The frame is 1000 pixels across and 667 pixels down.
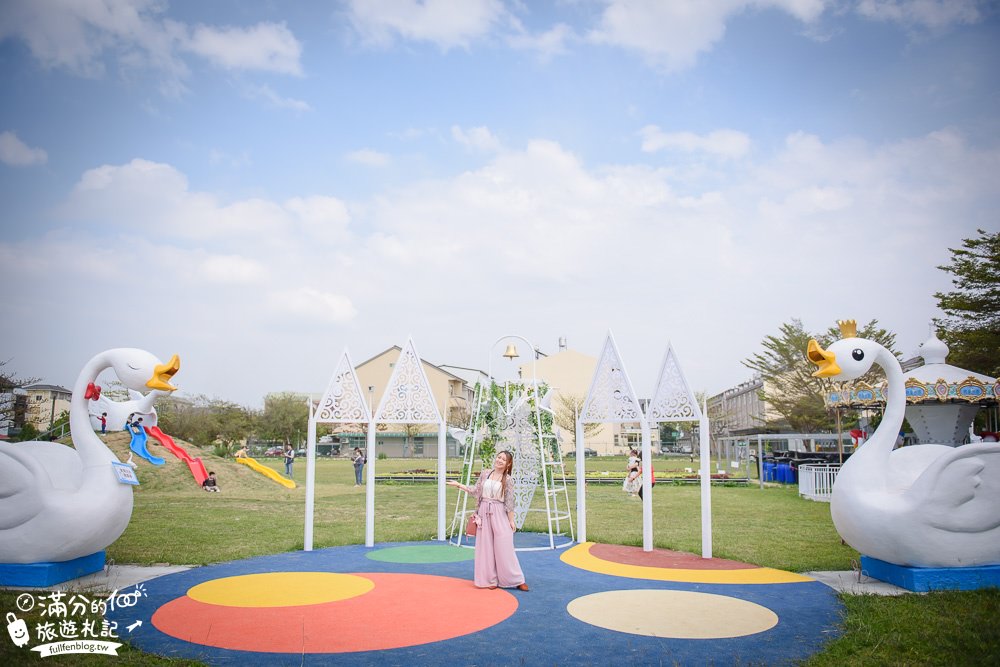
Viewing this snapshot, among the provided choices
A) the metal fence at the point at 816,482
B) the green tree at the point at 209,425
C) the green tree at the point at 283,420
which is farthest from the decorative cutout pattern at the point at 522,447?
the green tree at the point at 283,420

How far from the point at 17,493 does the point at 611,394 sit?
8.39 meters

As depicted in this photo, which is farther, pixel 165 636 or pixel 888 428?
pixel 888 428

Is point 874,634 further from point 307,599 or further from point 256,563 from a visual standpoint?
point 256,563

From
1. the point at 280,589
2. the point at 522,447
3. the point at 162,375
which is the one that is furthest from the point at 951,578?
the point at 162,375

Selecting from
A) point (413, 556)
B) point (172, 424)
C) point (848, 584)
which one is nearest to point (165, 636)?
point (413, 556)

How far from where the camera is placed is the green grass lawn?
5414 millimetres

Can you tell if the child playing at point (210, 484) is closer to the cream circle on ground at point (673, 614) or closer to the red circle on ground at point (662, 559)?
the red circle on ground at point (662, 559)

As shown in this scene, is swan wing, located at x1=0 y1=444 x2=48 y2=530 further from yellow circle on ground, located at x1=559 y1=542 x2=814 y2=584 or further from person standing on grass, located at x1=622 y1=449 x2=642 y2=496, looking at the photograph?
person standing on grass, located at x1=622 y1=449 x2=642 y2=496

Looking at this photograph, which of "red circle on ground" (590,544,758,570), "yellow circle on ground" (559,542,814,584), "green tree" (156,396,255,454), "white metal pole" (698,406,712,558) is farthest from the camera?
"green tree" (156,396,255,454)

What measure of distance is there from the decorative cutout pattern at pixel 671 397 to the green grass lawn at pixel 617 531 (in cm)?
222

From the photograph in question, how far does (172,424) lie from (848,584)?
37.6 metres

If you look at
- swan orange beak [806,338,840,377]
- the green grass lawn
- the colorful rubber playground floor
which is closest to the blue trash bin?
the green grass lawn

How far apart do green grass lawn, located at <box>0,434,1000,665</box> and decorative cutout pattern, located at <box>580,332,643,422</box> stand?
229cm

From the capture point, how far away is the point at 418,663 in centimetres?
507
